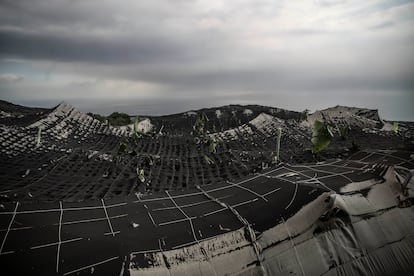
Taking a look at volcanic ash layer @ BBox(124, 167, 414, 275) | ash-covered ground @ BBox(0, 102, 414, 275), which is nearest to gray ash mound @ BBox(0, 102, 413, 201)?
ash-covered ground @ BBox(0, 102, 414, 275)

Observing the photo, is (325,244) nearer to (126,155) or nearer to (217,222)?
(217,222)

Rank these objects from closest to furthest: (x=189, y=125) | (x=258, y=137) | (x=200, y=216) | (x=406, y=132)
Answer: (x=200, y=216)
(x=258, y=137)
(x=406, y=132)
(x=189, y=125)

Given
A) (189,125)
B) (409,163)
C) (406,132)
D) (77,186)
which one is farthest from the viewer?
(189,125)

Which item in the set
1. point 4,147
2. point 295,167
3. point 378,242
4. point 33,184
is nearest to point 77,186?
point 33,184

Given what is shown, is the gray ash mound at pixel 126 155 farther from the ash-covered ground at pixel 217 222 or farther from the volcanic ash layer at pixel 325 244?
the volcanic ash layer at pixel 325 244

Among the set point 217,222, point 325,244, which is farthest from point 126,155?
point 325,244

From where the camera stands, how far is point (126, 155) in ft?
21.1

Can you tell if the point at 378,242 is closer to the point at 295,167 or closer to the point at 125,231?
the point at 295,167

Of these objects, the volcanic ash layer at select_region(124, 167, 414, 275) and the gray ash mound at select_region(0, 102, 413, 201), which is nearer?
the volcanic ash layer at select_region(124, 167, 414, 275)

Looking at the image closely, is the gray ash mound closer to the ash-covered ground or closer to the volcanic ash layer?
the ash-covered ground

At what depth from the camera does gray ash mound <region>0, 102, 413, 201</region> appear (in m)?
4.79

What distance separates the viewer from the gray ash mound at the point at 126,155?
4795 mm

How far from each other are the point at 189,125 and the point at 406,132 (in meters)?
7.62

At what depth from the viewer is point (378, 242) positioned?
3.08 metres
